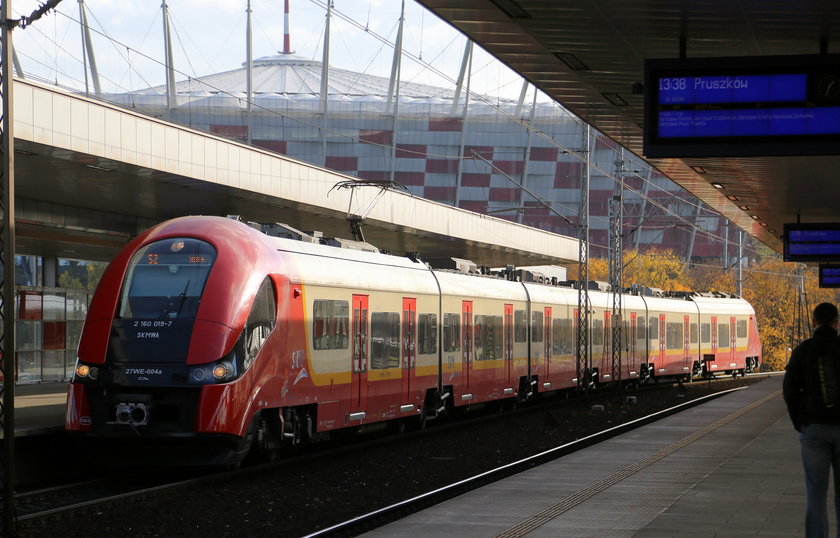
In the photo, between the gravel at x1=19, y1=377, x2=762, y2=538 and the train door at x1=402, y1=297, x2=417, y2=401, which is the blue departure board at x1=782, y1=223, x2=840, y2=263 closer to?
the gravel at x1=19, y1=377, x2=762, y2=538

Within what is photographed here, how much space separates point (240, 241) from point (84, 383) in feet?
8.55

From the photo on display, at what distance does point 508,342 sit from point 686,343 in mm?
20606

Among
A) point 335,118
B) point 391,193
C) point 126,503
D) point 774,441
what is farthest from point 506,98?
point 126,503

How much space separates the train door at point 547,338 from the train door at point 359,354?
39.1ft

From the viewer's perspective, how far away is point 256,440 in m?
15.8

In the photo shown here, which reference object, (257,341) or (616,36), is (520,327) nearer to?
(257,341)

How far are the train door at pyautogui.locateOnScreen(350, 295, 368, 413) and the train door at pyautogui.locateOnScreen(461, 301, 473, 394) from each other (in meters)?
5.16

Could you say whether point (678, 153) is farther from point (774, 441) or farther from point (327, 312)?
point (774, 441)

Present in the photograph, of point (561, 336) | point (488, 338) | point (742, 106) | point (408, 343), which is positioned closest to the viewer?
point (742, 106)

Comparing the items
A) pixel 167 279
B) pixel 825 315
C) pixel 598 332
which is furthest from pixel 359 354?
pixel 598 332

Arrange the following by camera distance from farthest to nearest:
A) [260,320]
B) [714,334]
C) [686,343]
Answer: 1. [714,334]
2. [686,343]
3. [260,320]

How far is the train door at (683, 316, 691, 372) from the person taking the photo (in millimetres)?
45500

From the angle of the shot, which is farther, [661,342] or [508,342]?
[661,342]

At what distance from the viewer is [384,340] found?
1962cm
